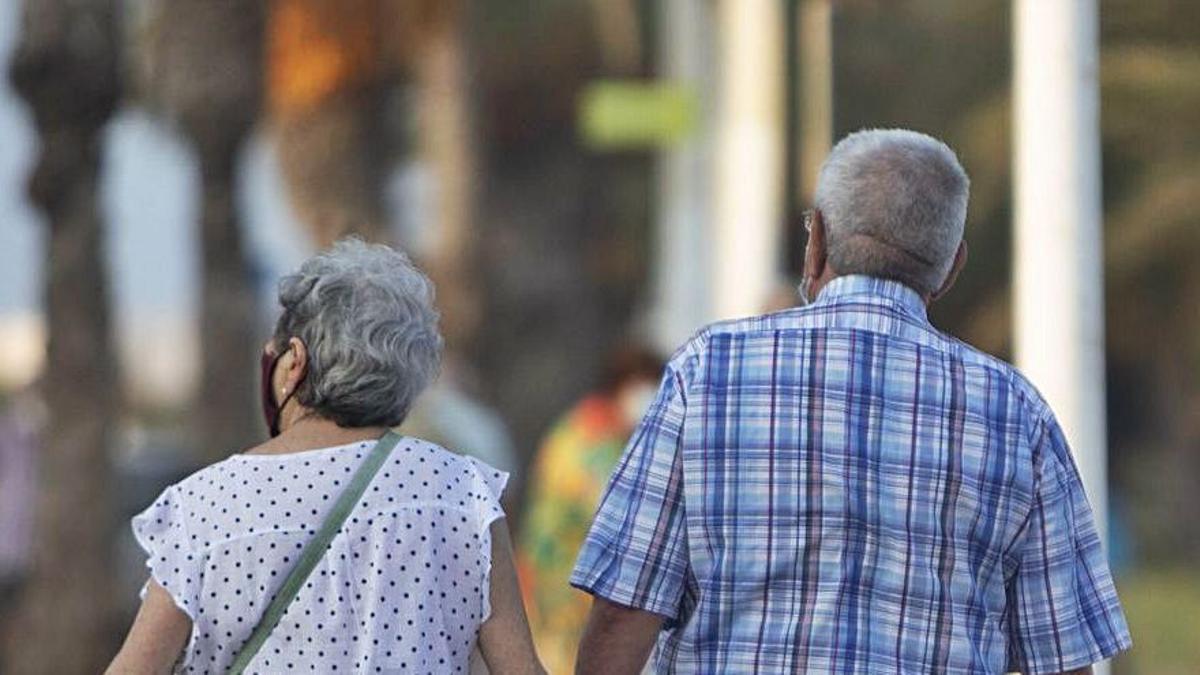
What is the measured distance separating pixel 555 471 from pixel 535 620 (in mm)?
958

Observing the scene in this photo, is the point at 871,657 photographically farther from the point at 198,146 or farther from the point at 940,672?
the point at 198,146

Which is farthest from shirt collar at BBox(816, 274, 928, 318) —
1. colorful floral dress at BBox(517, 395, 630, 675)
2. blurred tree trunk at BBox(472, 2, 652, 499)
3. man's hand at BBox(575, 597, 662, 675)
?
blurred tree trunk at BBox(472, 2, 652, 499)

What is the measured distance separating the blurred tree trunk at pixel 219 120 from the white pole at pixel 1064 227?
26.0ft

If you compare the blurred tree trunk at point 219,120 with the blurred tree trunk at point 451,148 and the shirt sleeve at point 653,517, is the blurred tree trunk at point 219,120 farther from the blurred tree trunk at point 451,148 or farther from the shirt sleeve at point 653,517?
the shirt sleeve at point 653,517

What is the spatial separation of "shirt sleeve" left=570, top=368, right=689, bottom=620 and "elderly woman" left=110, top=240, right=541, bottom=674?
0.21m

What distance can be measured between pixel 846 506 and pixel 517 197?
33930mm

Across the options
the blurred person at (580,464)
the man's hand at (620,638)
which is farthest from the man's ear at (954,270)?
the blurred person at (580,464)

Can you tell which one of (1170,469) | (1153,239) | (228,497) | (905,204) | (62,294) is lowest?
(1170,469)

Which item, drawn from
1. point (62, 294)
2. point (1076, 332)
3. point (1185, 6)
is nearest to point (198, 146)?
point (62, 294)

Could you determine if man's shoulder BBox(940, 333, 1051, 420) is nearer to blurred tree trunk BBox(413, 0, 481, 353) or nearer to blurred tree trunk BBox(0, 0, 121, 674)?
blurred tree trunk BBox(0, 0, 121, 674)

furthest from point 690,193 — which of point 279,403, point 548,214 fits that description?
point 548,214

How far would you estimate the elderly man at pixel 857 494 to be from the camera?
3953mm

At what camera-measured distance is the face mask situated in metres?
4.14

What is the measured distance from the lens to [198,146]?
14094 mm
